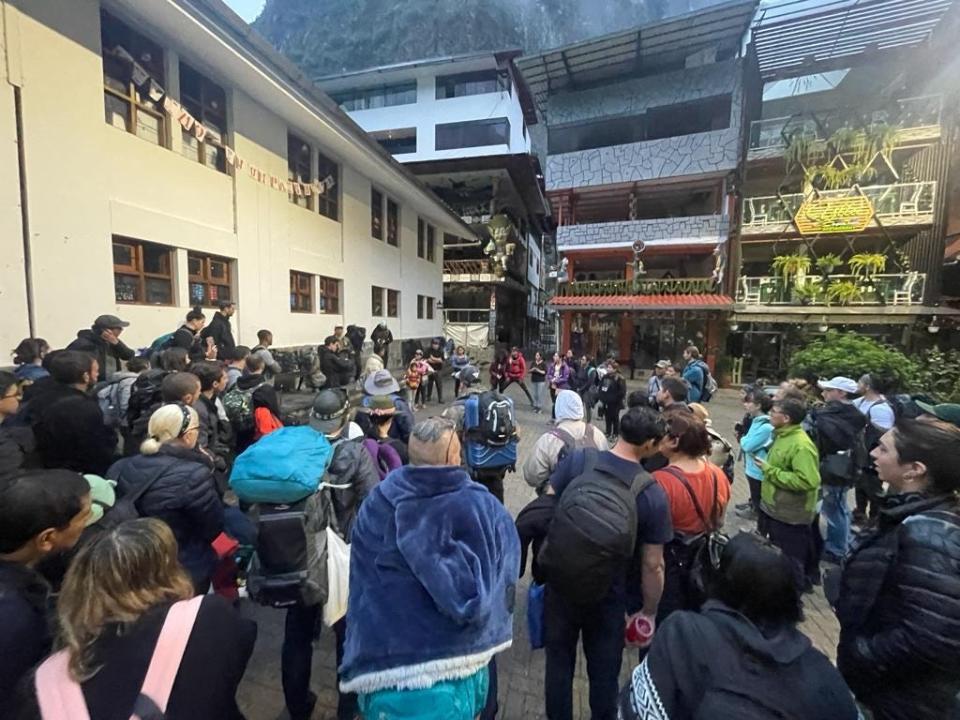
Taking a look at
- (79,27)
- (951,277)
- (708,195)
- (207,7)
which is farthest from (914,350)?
(79,27)

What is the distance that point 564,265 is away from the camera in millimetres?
18609

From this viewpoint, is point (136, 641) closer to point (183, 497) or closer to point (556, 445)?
point (183, 497)

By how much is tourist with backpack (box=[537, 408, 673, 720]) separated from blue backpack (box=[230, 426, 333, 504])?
4.03ft

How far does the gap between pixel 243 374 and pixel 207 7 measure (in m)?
6.30

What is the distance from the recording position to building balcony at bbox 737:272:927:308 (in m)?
14.3

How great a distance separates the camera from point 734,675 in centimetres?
112

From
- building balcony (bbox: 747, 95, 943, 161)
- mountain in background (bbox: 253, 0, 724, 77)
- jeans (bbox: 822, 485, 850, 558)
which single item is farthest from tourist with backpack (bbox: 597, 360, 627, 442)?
mountain in background (bbox: 253, 0, 724, 77)

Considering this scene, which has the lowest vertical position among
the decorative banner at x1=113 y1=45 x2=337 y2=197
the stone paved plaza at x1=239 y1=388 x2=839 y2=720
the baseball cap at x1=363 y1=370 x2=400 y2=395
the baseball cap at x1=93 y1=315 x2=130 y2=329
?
the stone paved plaza at x1=239 y1=388 x2=839 y2=720

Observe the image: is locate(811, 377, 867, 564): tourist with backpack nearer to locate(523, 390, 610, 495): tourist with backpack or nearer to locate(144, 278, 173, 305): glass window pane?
locate(523, 390, 610, 495): tourist with backpack

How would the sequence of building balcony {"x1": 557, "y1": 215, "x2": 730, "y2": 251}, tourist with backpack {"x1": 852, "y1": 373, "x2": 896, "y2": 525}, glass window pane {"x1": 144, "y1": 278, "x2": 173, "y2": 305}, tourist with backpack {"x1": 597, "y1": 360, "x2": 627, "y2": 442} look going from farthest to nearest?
building balcony {"x1": 557, "y1": 215, "x2": 730, "y2": 251}
tourist with backpack {"x1": 597, "y1": 360, "x2": 627, "y2": 442}
glass window pane {"x1": 144, "y1": 278, "x2": 173, "y2": 305}
tourist with backpack {"x1": 852, "y1": 373, "x2": 896, "y2": 525}

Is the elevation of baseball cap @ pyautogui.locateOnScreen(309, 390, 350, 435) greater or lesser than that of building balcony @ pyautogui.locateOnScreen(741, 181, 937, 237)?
lesser

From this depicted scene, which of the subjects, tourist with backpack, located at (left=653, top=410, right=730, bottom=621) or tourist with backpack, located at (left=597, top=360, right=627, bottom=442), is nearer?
tourist with backpack, located at (left=653, top=410, right=730, bottom=621)

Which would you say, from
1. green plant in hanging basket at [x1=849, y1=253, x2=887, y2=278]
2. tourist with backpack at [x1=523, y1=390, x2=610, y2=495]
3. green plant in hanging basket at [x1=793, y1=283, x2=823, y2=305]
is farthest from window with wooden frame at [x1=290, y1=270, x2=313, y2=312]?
green plant in hanging basket at [x1=849, y1=253, x2=887, y2=278]

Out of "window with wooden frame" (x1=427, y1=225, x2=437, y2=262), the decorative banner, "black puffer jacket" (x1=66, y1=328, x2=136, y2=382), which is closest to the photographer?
"black puffer jacket" (x1=66, y1=328, x2=136, y2=382)
